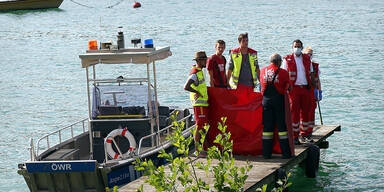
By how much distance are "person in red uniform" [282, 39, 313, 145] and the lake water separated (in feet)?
7.93

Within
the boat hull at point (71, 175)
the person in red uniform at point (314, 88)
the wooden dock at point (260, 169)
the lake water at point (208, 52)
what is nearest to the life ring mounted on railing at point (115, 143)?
the boat hull at point (71, 175)

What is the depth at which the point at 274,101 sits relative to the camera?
10.3 m

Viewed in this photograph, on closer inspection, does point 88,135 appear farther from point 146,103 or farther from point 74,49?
point 74,49

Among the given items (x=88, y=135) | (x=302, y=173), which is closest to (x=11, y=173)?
(x=88, y=135)

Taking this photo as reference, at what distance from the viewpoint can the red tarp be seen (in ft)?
35.5

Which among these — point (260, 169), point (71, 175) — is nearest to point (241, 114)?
point (260, 169)

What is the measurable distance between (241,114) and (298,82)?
113 centimetres

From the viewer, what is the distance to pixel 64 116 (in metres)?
24.1

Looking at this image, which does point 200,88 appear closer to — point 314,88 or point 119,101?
point 314,88

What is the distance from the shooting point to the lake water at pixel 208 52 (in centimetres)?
1755

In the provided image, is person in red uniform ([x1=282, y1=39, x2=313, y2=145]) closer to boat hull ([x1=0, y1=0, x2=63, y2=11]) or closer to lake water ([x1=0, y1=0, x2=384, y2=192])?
lake water ([x1=0, y1=0, x2=384, y2=192])

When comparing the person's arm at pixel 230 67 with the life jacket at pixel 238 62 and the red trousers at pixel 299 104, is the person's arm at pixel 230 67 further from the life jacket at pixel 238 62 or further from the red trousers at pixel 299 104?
the red trousers at pixel 299 104

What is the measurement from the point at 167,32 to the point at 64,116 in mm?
26578

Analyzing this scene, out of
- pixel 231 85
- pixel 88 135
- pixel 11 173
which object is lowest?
pixel 11 173
